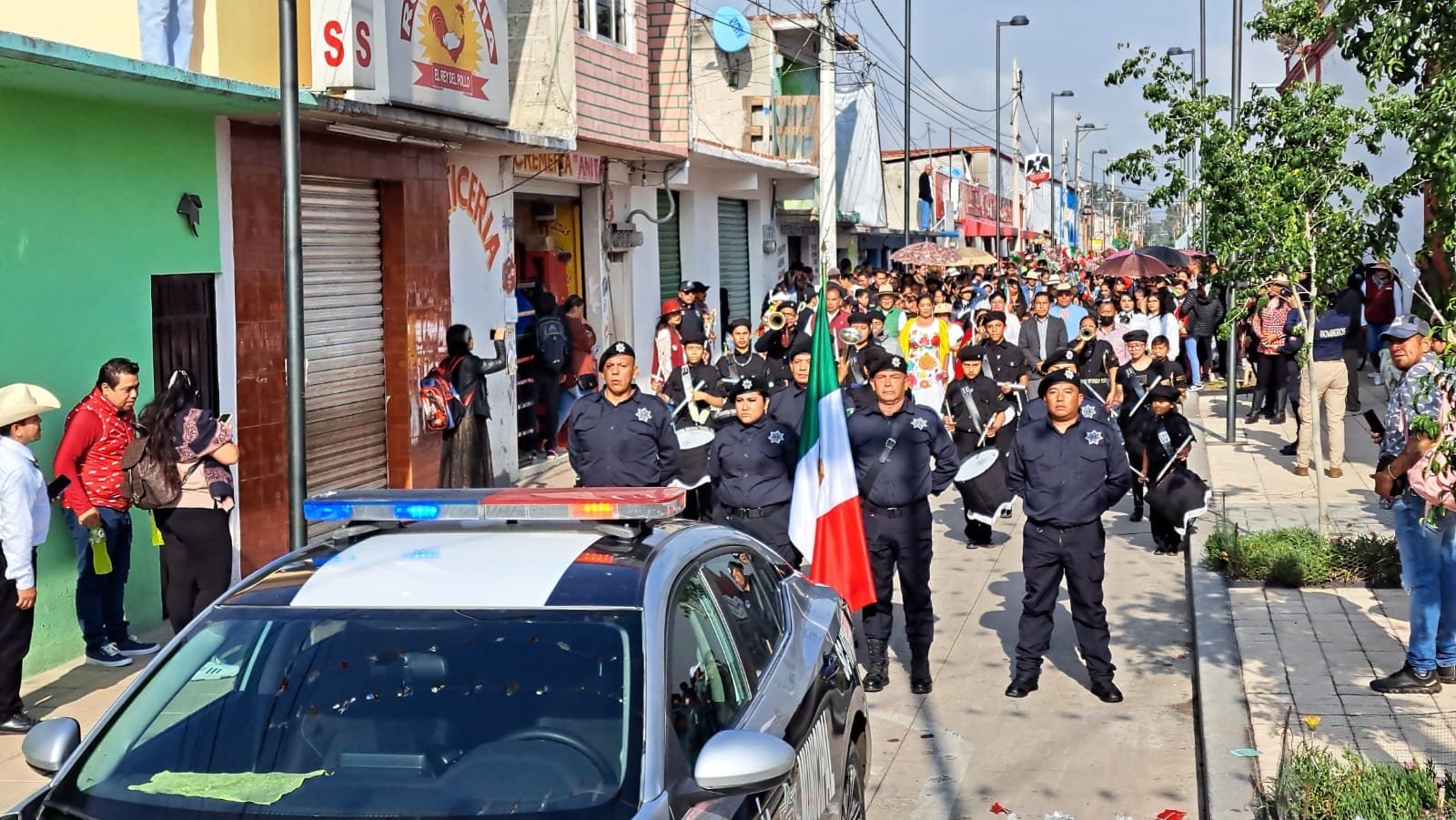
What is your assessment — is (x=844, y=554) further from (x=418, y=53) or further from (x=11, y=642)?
(x=418, y=53)

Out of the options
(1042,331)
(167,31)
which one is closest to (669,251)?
(1042,331)

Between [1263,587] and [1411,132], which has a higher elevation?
[1411,132]

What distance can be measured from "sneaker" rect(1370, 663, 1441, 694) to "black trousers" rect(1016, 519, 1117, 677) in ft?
4.36

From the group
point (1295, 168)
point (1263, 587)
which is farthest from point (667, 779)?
point (1295, 168)

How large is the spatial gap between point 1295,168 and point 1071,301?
8317 millimetres

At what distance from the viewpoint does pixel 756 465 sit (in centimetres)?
859

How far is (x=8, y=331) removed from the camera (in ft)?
27.7

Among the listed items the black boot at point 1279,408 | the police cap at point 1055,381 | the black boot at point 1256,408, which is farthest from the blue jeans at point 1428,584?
the black boot at point 1256,408

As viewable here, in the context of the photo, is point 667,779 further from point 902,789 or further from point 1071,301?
point 1071,301

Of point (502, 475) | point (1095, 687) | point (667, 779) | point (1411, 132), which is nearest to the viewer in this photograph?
point (667, 779)

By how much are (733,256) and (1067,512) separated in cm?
1811

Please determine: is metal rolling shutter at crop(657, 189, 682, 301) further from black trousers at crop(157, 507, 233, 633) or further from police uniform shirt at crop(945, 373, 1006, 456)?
black trousers at crop(157, 507, 233, 633)

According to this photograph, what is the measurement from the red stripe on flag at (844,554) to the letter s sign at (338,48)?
4719 millimetres

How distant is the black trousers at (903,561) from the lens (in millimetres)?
8234
